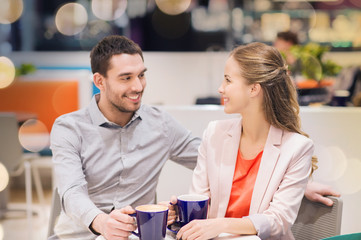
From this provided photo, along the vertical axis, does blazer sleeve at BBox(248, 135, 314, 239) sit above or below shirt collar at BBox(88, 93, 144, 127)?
below

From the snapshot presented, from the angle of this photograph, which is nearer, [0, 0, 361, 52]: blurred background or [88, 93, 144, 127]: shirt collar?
[88, 93, 144, 127]: shirt collar

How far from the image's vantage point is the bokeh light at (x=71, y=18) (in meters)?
6.89

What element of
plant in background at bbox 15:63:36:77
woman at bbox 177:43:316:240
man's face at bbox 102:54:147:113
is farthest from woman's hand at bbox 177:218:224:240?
plant in background at bbox 15:63:36:77

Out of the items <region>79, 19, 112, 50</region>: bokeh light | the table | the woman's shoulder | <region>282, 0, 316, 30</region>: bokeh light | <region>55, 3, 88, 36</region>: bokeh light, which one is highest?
<region>282, 0, 316, 30</region>: bokeh light

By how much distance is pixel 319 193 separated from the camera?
1.67 metres

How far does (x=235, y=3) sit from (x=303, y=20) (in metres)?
1.14

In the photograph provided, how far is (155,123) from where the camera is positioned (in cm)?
199

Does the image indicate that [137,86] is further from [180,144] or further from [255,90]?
[255,90]

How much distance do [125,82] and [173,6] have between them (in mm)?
5599

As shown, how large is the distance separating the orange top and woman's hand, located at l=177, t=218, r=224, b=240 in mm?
339

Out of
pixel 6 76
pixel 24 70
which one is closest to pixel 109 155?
pixel 24 70

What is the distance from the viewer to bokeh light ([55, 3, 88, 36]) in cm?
689

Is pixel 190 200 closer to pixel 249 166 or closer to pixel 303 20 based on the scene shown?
pixel 249 166

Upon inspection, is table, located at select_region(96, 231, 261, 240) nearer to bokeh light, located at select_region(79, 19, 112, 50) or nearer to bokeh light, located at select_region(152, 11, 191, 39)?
bokeh light, located at select_region(79, 19, 112, 50)
